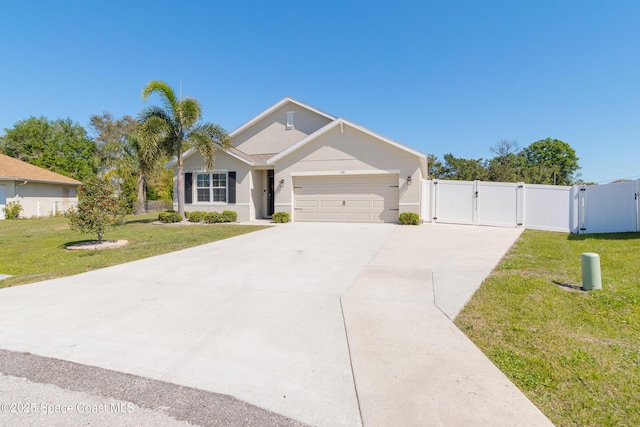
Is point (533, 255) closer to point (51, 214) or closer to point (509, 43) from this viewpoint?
point (509, 43)

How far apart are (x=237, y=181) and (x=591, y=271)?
15.6 meters

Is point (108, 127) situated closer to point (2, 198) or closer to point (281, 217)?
point (2, 198)

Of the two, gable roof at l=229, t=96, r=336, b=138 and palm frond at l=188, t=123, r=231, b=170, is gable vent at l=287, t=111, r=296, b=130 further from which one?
palm frond at l=188, t=123, r=231, b=170

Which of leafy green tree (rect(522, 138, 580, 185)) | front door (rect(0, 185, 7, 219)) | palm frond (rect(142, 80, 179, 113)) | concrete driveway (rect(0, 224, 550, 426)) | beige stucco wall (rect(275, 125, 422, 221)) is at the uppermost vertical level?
leafy green tree (rect(522, 138, 580, 185))

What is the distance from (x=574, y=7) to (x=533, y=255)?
953cm

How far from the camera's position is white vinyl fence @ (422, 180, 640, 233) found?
11.5 m

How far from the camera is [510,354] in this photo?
10.3ft

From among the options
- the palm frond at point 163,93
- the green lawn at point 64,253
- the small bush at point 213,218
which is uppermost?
the palm frond at point 163,93

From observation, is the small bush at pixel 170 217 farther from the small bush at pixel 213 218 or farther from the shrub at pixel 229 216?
the shrub at pixel 229 216

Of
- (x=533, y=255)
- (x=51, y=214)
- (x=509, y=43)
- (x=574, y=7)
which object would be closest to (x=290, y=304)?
(x=533, y=255)

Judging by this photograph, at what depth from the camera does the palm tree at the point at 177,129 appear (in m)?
15.4

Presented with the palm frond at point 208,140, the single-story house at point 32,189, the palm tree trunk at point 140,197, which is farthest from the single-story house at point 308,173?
the single-story house at point 32,189

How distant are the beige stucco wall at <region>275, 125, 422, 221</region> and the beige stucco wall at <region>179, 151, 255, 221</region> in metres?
1.82

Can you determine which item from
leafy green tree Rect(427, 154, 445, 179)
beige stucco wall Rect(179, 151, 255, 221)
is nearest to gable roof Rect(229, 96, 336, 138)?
beige stucco wall Rect(179, 151, 255, 221)
